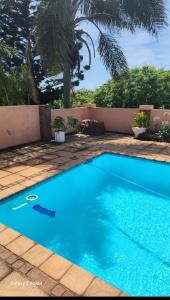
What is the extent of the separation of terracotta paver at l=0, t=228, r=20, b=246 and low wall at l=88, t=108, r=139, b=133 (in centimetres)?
866

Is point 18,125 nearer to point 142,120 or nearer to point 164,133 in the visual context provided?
point 142,120

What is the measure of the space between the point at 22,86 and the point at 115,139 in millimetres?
4409

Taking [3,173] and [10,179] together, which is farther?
[3,173]

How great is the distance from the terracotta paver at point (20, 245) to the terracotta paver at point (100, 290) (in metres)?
1.11

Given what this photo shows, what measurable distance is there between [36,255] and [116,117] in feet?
30.5

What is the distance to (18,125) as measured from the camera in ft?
29.9

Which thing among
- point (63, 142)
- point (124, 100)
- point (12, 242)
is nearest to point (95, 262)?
point (12, 242)

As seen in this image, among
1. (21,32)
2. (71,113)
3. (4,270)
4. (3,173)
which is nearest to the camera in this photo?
(4,270)

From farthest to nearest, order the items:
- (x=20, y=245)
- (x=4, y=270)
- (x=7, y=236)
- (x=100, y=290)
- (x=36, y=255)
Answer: (x=7, y=236), (x=20, y=245), (x=36, y=255), (x=4, y=270), (x=100, y=290)

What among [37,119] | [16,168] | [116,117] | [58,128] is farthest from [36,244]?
[116,117]

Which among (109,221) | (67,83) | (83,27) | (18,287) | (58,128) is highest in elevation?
(83,27)

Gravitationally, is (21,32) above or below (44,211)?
above

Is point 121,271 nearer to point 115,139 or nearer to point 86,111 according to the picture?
point 115,139

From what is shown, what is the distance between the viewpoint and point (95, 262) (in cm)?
361
